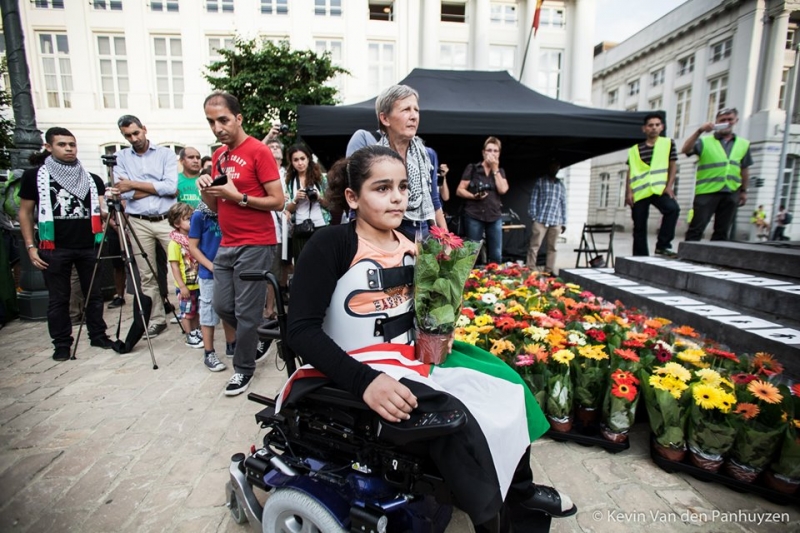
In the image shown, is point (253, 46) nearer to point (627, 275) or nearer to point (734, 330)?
point (627, 275)

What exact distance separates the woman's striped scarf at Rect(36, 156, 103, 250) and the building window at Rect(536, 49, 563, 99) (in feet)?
65.6

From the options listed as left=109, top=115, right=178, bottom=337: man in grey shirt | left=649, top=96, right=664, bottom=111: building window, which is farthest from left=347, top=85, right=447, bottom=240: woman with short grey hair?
left=649, top=96, right=664, bottom=111: building window

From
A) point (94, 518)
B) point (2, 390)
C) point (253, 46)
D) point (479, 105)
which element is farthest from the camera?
point (253, 46)

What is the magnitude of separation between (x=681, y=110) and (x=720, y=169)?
2392cm

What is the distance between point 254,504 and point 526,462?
111 cm

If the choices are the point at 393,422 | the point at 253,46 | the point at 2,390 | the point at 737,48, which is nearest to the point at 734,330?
the point at 393,422

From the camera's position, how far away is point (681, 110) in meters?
24.7

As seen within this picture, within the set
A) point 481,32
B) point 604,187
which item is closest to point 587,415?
point 481,32

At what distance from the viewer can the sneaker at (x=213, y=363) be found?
11.5ft

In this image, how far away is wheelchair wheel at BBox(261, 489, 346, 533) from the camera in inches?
52.1

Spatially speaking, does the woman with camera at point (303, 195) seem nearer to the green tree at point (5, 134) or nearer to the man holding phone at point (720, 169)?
the man holding phone at point (720, 169)

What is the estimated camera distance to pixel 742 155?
20.0 ft

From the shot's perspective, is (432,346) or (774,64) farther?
(774,64)

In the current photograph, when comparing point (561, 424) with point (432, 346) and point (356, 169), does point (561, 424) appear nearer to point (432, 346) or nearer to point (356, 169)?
point (432, 346)
